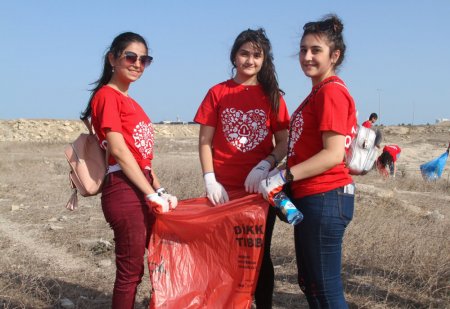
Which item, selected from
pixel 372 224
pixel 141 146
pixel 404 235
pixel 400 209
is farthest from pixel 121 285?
pixel 400 209

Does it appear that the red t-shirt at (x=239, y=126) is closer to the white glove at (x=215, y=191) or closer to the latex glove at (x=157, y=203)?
the white glove at (x=215, y=191)

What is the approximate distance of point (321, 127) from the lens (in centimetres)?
231

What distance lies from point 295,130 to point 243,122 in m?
0.52

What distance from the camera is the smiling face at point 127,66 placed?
2.95 m

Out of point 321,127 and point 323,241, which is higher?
point 321,127

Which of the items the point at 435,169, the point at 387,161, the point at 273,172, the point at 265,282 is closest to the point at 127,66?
the point at 273,172

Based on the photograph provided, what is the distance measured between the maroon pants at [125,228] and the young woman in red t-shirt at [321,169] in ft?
2.64

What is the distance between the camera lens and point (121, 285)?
2.88 m

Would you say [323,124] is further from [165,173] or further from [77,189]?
[165,173]

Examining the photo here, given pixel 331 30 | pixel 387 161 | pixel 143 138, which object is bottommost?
pixel 387 161

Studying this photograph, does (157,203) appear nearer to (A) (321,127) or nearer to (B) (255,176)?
(B) (255,176)

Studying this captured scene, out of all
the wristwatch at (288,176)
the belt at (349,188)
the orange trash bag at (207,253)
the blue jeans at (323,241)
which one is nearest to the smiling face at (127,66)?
the orange trash bag at (207,253)

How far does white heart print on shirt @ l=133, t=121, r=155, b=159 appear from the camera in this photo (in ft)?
9.53

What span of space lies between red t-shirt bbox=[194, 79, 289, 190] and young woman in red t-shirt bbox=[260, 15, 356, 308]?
45 centimetres
